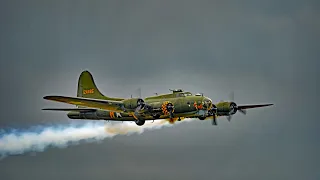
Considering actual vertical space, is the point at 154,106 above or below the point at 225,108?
above

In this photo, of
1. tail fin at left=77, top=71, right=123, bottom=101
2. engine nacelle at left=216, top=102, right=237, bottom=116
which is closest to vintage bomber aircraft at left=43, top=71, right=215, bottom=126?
engine nacelle at left=216, top=102, right=237, bottom=116

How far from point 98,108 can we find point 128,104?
520cm

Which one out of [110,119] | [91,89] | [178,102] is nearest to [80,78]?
[91,89]

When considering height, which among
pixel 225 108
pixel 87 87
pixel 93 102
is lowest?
pixel 225 108

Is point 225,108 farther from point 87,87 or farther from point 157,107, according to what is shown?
point 87,87

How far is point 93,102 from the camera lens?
86.4m

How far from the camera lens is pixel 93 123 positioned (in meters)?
92.1

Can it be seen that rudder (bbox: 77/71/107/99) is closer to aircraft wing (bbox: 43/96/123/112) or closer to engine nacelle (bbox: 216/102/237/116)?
aircraft wing (bbox: 43/96/123/112)

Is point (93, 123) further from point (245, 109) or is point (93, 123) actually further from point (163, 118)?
point (245, 109)

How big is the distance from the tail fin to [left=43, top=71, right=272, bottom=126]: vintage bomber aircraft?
4.97 metres

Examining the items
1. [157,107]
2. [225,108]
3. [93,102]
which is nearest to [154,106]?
[157,107]

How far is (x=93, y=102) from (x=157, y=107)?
581 cm

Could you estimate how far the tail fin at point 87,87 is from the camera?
9516 cm

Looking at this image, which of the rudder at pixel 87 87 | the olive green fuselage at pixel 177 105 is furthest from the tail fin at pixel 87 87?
the olive green fuselage at pixel 177 105
